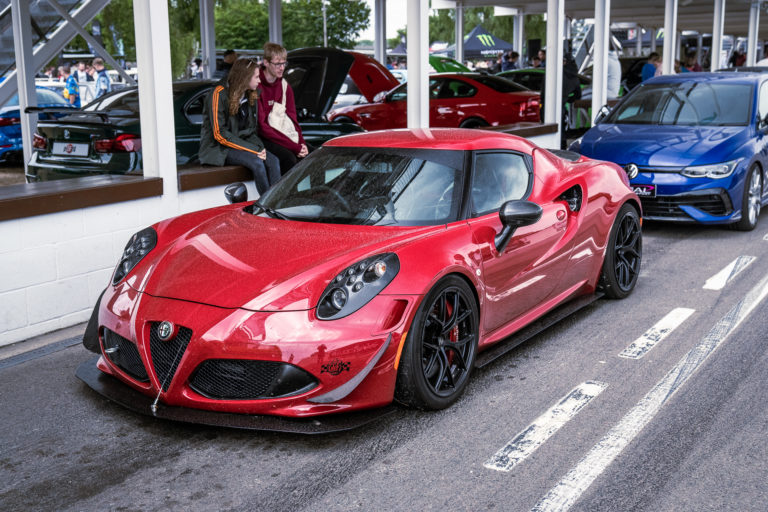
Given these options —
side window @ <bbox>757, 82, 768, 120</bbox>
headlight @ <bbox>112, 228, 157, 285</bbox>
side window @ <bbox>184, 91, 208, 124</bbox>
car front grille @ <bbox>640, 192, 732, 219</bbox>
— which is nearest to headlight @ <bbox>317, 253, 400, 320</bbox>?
headlight @ <bbox>112, 228, 157, 285</bbox>

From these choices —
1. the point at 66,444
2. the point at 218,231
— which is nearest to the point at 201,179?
the point at 218,231

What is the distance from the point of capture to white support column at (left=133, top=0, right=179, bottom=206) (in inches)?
254

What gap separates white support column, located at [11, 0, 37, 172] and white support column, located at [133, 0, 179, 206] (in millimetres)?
5727

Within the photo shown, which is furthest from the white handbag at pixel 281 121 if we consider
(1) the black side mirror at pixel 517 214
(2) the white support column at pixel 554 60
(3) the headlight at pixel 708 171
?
(2) the white support column at pixel 554 60

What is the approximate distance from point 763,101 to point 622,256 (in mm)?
4501

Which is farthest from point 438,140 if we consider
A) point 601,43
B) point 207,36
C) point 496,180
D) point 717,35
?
point 717,35

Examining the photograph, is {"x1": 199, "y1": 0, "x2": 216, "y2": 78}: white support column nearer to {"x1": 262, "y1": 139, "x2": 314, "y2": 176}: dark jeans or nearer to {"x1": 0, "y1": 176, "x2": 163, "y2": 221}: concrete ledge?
{"x1": 262, "y1": 139, "x2": 314, "y2": 176}: dark jeans

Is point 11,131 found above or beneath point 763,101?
beneath

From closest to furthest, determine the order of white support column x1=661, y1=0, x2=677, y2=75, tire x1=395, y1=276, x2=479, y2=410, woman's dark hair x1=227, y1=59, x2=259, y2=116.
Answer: tire x1=395, y1=276, x2=479, y2=410, woman's dark hair x1=227, y1=59, x2=259, y2=116, white support column x1=661, y1=0, x2=677, y2=75

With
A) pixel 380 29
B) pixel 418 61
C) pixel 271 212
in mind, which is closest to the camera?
pixel 271 212

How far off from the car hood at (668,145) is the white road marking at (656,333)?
9.82ft

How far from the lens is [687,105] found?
384 inches

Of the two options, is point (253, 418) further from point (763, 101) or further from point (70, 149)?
point (763, 101)

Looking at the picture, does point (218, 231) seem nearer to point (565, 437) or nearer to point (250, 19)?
point (565, 437)
